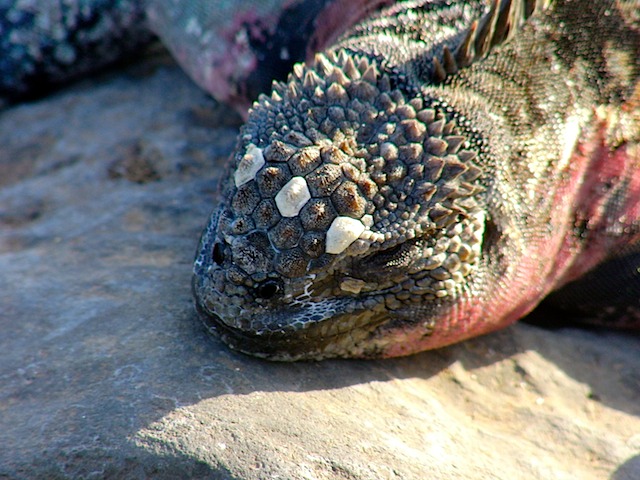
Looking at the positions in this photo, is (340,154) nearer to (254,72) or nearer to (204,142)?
(254,72)

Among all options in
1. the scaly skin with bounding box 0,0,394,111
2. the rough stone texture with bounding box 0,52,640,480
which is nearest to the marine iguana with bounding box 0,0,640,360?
the rough stone texture with bounding box 0,52,640,480

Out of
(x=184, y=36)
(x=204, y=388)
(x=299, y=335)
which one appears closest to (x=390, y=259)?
(x=299, y=335)

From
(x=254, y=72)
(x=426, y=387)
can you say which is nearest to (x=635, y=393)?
(x=426, y=387)

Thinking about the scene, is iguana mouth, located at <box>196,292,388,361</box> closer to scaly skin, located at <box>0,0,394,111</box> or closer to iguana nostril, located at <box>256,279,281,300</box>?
iguana nostril, located at <box>256,279,281,300</box>

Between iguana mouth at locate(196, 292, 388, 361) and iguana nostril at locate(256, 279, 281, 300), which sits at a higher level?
iguana nostril at locate(256, 279, 281, 300)

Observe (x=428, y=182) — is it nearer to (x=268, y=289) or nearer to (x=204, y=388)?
(x=268, y=289)

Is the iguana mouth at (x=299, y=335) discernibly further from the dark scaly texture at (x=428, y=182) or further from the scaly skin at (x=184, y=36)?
the scaly skin at (x=184, y=36)

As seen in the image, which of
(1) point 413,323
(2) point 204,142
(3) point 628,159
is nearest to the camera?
(1) point 413,323
